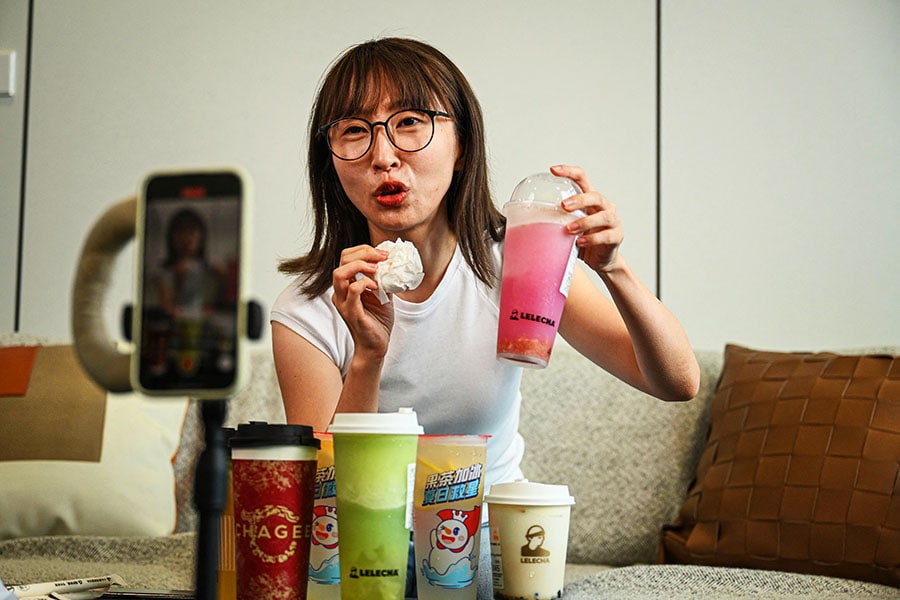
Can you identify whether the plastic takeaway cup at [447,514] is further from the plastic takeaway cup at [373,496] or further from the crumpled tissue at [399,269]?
the crumpled tissue at [399,269]

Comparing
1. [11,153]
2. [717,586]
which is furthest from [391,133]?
[11,153]

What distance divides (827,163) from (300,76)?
1.40 metres

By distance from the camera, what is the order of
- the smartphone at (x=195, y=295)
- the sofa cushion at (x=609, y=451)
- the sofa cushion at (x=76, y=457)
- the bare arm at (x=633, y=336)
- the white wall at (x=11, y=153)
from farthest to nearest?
the white wall at (x=11, y=153)
the sofa cushion at (x=609, y=451)
the sofa cushion at (x=76, y=457)
the bare arm at (x=633, y=336)
the smartphone at (x=195, y=295)

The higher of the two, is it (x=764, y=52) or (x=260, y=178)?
(x=764, y=52)

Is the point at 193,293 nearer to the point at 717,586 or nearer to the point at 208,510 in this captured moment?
the point at 208,510

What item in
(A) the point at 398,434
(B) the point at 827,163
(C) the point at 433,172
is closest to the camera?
(A) the point at 398,434

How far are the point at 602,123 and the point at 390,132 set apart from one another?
1243 millimetres

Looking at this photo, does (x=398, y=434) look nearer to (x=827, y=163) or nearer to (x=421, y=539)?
(x=421, y=539)

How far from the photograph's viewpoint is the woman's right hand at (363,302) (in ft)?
3.45

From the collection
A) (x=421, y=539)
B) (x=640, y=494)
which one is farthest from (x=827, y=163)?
(x=421, y=539)

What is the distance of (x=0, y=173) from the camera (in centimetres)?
253

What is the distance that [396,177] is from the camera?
4.21 ft

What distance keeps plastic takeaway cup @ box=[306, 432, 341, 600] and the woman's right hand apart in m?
0.20

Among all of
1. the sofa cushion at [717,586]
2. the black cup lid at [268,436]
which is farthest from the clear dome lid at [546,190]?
the sofa cushion at [717,586]
